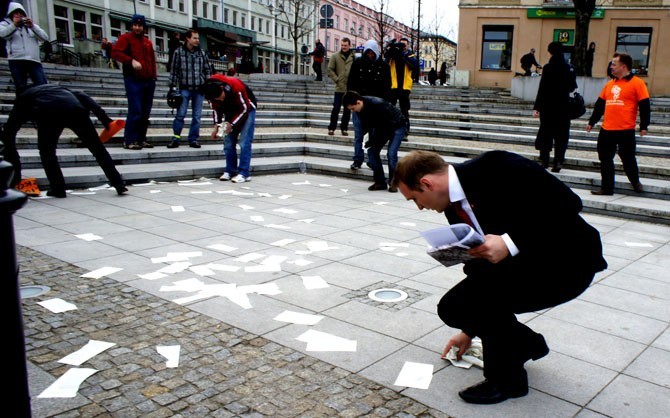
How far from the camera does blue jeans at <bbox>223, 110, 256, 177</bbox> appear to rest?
9.47m

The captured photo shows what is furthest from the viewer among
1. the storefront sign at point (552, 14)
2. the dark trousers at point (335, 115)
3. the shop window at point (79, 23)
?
the shop window at point (79, 23)

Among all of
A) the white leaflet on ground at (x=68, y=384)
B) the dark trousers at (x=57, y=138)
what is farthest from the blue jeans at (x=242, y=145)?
the white leaflet on ground at (x=68, y=384)

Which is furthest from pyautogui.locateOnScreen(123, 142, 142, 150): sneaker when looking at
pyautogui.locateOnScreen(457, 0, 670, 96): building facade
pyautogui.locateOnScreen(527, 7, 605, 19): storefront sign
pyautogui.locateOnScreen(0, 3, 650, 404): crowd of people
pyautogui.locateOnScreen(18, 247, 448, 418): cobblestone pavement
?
pyautogui.locateOnScreen(527, 7, 605, 19): storefront sign

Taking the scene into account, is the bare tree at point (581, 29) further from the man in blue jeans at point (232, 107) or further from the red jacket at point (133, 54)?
the red jacket at point (133, 54)

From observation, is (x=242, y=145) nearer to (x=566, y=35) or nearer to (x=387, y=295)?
(x=387, y=295)

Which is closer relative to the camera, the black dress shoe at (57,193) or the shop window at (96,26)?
the black dress shoe at (57,193)

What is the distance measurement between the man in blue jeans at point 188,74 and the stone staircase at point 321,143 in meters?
0.63

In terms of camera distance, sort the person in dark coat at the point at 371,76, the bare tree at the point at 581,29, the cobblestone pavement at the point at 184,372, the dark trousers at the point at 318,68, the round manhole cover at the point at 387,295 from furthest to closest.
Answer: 1. the dark trousers at the point at 318,68
2. the bare tree at the point at 581,29
3. the person in dark coat at the point at 371,76
4. the round manhole cover at the point at 387,295
5. the cobblestone pavement at the point at 184,372

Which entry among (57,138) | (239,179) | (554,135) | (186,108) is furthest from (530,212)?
(186,108)

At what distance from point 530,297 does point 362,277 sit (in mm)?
2300

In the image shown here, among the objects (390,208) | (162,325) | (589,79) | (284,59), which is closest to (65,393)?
(162,325)

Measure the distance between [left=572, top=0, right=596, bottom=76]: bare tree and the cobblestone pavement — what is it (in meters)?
20.1

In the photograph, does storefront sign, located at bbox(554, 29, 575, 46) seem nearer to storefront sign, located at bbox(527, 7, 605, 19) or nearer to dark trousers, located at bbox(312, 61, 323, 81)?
storefront sign, located at bbox(527, 7, 605, 19)

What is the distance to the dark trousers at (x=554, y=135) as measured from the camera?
31.0 feet
